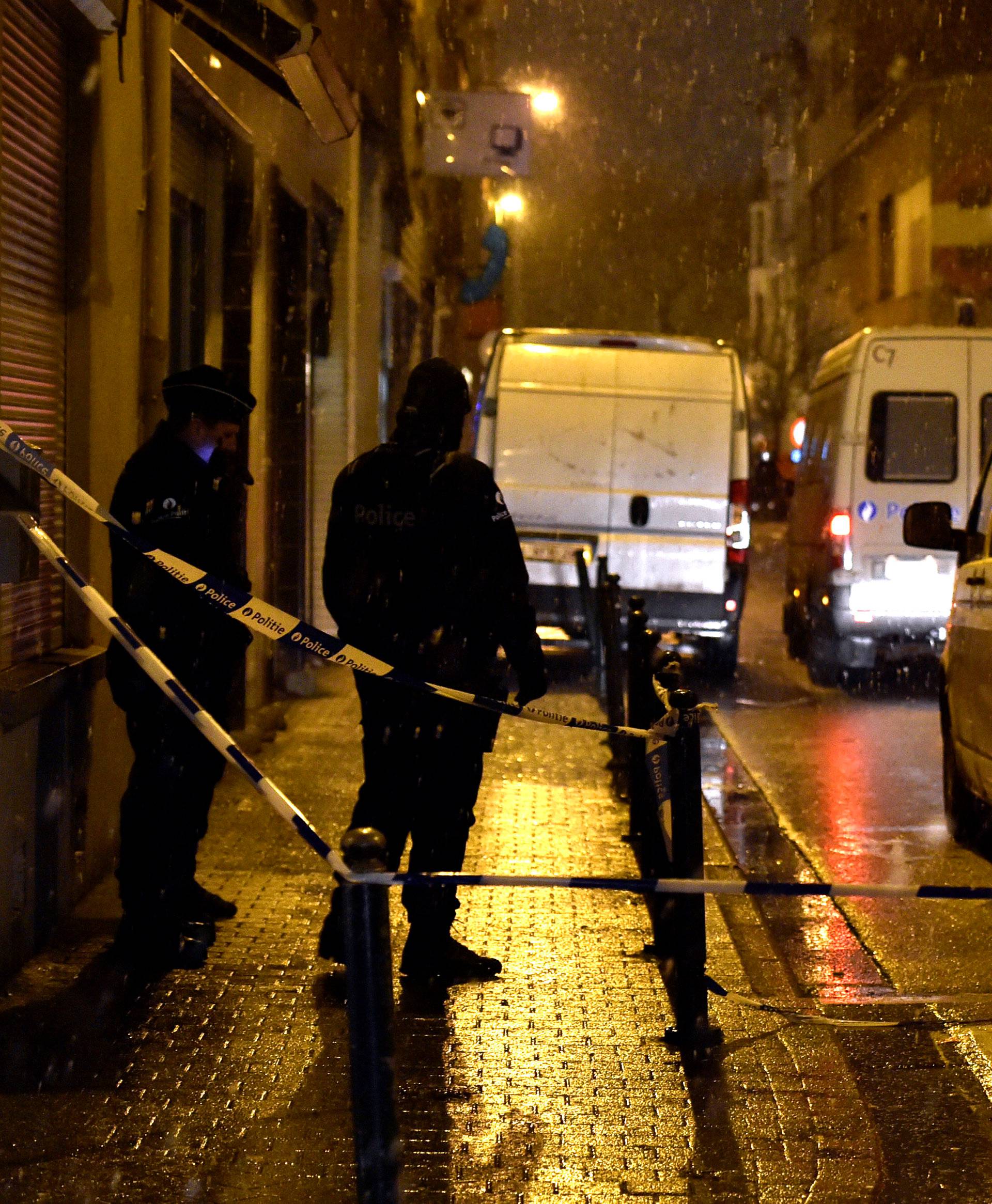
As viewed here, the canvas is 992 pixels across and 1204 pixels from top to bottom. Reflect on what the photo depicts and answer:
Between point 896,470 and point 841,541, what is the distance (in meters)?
0.69

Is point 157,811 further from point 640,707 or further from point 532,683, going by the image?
point 640,707

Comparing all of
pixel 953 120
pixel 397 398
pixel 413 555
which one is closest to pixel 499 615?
pixel 413 555

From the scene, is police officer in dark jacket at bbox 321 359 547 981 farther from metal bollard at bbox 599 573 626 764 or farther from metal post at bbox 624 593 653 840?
metal bollard at bbox 599 573 626 764

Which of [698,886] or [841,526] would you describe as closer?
[698,886]

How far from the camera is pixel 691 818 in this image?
4.81m

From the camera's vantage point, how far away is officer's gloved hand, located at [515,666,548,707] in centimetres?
511

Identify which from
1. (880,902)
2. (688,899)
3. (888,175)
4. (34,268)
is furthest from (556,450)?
(888,175)

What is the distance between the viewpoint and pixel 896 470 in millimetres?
12828

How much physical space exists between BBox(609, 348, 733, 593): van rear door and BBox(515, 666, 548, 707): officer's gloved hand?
786cm

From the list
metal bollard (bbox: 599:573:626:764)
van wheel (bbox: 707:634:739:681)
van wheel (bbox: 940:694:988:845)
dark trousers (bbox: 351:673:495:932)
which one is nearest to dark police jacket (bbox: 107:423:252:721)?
dark trousers (bbox: 351:673:495:932)

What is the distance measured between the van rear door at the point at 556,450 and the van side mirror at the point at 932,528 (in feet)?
19.3

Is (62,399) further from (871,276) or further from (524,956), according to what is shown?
(871,276)

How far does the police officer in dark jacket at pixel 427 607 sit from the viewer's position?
5055 mm

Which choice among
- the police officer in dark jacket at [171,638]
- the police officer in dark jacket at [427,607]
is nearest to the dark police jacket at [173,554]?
the police officer in dark jacket at [171,638]
